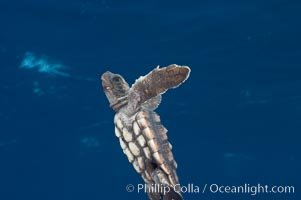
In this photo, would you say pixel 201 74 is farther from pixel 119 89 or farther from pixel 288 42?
pixel 119 89

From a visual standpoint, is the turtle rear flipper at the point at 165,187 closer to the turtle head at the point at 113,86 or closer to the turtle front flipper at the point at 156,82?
the turtle front flipper at the point at 156,82

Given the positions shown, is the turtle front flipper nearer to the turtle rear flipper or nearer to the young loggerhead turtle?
the young loggerhead turtle

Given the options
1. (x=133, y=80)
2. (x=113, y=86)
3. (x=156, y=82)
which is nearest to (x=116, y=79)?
(x=113, y=86)

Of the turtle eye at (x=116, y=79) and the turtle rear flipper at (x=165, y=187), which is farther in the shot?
the turtle eye at (x=116, y=79)

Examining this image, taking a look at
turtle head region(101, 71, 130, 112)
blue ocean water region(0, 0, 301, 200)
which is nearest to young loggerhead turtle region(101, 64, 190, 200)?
turtle head region(101, 71, 130, 112)

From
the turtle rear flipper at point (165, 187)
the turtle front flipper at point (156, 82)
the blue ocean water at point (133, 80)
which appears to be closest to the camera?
the turtle rear flipper at point (165, 187)

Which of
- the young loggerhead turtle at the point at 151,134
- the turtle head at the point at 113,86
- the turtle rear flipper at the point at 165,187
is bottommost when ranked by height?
the turtle rear flipper at the point at 165,187

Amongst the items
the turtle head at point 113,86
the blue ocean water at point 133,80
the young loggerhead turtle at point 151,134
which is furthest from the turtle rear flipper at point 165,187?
the blue ocean water at point 133,80
